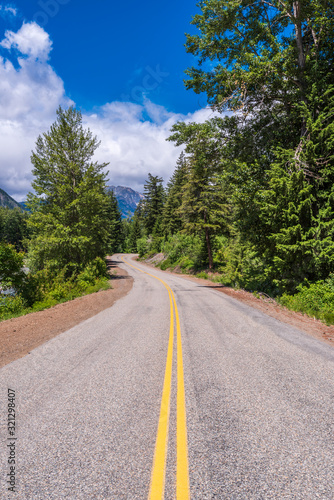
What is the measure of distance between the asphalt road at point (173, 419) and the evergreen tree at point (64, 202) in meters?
11.8

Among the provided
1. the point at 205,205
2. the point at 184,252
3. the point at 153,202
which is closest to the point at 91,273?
the point at 205,205

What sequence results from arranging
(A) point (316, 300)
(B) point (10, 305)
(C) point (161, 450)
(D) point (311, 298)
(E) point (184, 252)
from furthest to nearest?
(E) point (184, 252) → (B) point (10, 305) → (D) point (311, 298) → (A) point (316, 300) → (C) point (161, 450)

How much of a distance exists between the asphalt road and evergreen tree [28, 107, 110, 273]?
38.9 ft

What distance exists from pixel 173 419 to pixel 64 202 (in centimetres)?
1793

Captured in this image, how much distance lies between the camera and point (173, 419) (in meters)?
3.02

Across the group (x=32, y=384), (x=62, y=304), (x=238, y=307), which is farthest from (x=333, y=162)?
(x=62, y=304)

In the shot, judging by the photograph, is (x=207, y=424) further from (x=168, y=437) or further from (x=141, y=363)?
(x=141, y=363)

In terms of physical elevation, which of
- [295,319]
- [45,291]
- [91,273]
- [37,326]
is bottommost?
[37,326]

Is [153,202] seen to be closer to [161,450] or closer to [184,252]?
[184,252]

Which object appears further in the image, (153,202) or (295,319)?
(153,202)

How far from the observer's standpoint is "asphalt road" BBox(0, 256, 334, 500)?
2.11 metres

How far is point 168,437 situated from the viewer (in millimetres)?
2697

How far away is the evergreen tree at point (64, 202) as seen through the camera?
16.3 meters

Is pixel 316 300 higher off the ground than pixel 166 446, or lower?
higher
